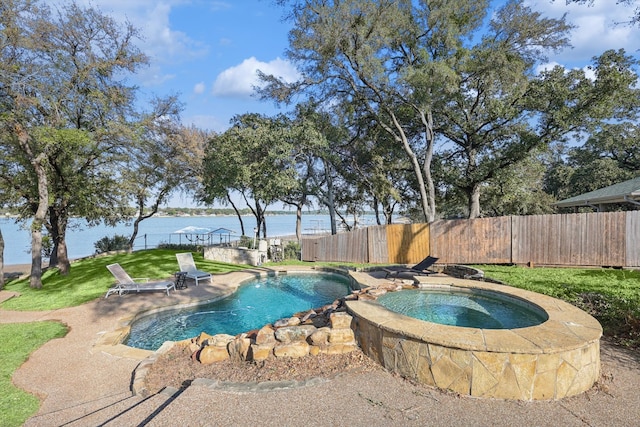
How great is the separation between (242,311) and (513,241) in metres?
10.1

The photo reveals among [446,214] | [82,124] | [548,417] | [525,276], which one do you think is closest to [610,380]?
[548,417]

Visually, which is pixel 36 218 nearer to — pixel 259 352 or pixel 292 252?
pixel 259 352

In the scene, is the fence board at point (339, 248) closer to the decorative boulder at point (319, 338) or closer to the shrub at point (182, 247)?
the shrub at point (182, 247)

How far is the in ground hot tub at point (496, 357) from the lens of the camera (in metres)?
3.39

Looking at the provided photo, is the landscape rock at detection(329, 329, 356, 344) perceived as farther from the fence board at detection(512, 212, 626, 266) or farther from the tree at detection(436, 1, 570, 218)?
the tree at detection(436, 1, 570, 218)

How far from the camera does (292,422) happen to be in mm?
3029

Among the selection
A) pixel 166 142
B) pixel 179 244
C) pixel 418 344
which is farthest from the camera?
pixel 179 244

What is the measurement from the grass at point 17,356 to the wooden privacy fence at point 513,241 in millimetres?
11638

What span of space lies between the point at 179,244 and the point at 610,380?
73.5 feet

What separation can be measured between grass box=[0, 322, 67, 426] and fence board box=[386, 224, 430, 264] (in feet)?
38.4

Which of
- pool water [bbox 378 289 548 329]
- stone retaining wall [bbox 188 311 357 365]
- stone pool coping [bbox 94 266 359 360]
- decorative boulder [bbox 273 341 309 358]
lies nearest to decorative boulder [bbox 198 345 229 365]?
stone retaining wall [bbox 188 311 357 365]

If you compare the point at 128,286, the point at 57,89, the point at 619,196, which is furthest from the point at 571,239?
the point at 57,89

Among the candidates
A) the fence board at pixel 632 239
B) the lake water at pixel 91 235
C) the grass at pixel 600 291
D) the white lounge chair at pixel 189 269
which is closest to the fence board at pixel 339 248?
the lake water at pixel 91 235

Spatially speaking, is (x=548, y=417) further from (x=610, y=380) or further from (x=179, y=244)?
(x=179, y=244)
